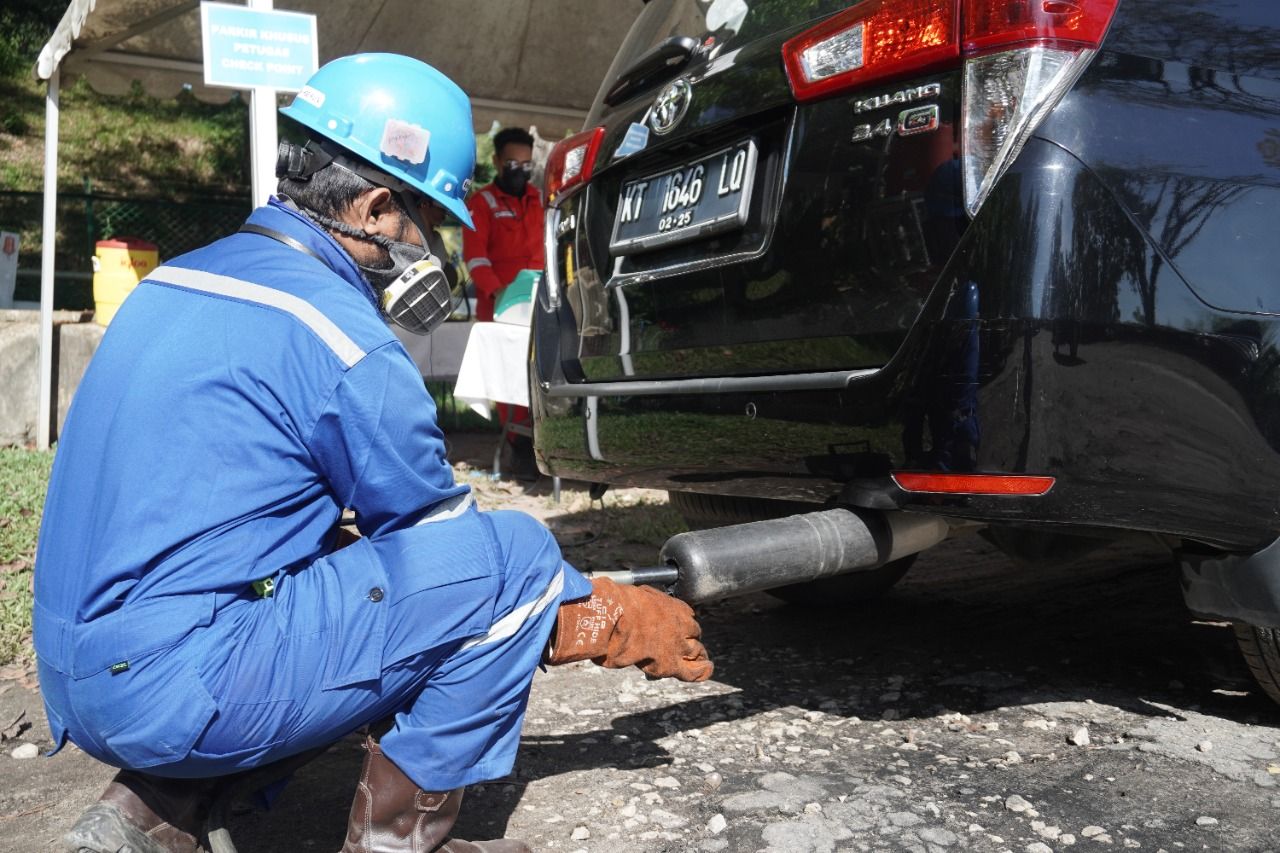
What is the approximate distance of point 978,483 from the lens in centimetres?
218

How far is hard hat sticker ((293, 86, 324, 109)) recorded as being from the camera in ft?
6.87

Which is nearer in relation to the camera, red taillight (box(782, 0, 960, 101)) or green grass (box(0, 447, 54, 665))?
red taillight (box(782, 0, 960, 101))

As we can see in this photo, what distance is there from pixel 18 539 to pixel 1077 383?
4053mm

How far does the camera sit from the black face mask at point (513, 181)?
25.4ft

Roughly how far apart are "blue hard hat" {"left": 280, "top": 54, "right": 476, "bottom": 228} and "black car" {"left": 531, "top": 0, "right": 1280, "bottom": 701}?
69 cm

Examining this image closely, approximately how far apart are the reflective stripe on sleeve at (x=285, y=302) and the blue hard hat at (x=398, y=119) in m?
0.36

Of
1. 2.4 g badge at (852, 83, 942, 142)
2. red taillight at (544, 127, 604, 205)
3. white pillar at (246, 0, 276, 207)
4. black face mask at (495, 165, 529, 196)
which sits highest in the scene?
black face mask at (495, 165, 529, 196)

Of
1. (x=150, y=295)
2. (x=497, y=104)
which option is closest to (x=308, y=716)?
(x=150, y=295)

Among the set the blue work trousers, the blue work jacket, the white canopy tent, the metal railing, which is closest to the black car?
the blue work trousers

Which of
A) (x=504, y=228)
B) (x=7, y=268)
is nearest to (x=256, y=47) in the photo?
(x=504, y=228)

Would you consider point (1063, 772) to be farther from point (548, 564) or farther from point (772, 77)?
point (772, 77)

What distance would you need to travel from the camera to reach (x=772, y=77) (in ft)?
8.34

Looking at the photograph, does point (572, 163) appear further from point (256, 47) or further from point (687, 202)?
point (256, 47)

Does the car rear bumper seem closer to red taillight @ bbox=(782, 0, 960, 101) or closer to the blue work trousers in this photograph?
red taillight @ bbox=(782, 0, 960, 101)
